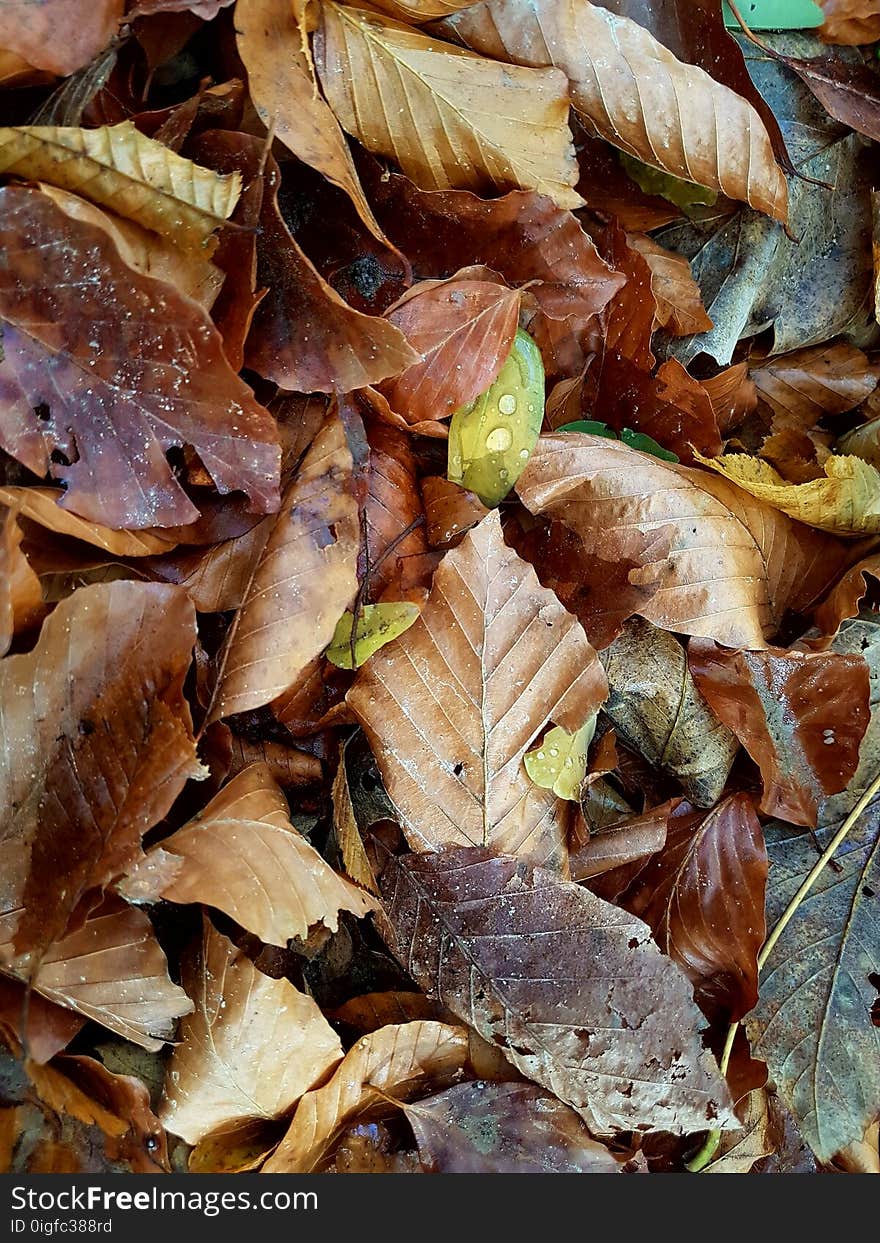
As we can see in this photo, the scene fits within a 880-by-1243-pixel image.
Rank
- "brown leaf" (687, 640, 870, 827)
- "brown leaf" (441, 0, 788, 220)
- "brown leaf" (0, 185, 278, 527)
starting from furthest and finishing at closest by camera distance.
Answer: "brown leaf" (687, 640, 870, 827) → "brown leaf" (441, 0, 788, 220) → "brown leaf" (0, 185, 278, 527)

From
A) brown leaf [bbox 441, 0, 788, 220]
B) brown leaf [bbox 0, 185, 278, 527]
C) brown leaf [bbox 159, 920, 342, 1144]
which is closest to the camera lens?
brown leaf [bbox 0, 185, 278, 527]

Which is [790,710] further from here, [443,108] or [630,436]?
[443,108]

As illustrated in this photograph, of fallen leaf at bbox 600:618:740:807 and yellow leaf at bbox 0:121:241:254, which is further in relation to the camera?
fallen leaf at bbox 600:618:740:807

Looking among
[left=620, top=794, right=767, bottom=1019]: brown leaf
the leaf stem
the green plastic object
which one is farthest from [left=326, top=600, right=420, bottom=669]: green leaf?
the green plastic object

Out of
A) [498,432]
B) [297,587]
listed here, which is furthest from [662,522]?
[297,587]

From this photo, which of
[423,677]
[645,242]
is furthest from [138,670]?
[645,242]

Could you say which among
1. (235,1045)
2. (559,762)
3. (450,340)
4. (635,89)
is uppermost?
(635,89)

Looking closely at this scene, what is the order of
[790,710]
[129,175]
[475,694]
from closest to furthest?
[129,175] < [475,694] < [790,710]

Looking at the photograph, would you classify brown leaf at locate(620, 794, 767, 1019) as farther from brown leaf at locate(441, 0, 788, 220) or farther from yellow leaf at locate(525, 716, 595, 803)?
brown leaf at locate(441, 0, 788, 220)

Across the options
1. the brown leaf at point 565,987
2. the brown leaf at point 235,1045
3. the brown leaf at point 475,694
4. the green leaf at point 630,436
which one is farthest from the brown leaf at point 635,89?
the brown leaf at point 235,1045

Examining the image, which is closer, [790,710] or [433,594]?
[433,594]
